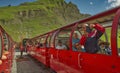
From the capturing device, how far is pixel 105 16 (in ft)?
A: 20.7

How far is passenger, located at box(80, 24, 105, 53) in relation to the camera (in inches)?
264

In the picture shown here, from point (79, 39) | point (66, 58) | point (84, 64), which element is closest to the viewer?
point (84, 64)

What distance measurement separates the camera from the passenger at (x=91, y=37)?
22.0 feet

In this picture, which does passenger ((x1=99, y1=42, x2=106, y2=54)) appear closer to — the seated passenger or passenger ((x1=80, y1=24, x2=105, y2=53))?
the seated passenger

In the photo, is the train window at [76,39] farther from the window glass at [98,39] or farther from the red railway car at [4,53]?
the red railway car at [4,53]

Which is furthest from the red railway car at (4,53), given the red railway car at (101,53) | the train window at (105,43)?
the train window at (105,43)

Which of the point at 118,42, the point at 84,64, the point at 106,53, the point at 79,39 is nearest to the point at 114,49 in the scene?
the point at 118,42

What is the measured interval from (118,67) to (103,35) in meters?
1.54

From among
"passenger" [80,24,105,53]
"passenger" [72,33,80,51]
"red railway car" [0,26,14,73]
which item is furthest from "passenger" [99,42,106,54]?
"red railway car" [0,26,14,73]

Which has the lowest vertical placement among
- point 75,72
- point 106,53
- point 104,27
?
point 75,72

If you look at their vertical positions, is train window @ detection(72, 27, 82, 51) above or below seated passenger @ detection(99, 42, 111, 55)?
above

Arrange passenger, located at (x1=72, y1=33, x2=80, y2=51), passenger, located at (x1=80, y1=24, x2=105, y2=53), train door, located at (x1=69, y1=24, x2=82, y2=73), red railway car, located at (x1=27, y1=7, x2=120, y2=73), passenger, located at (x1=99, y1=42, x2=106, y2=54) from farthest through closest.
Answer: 1. passenger, located at (x1=72, y1=33, x2=80, y2=51)
2. train door, located at (x1=69, y1=24, x2=82, y2=73)
3. passenger, located at (x1=80, y1=24, x2=105, y2=53)
4. passenger, located at (x1=99, y1=42, x2=106, y2=54)
5. red railway car, located at (x1=27, y1=7, x2=120, y2=73)

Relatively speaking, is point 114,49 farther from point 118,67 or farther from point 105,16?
point 105,16

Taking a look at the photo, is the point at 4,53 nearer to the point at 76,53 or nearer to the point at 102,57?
the point at 76,53
